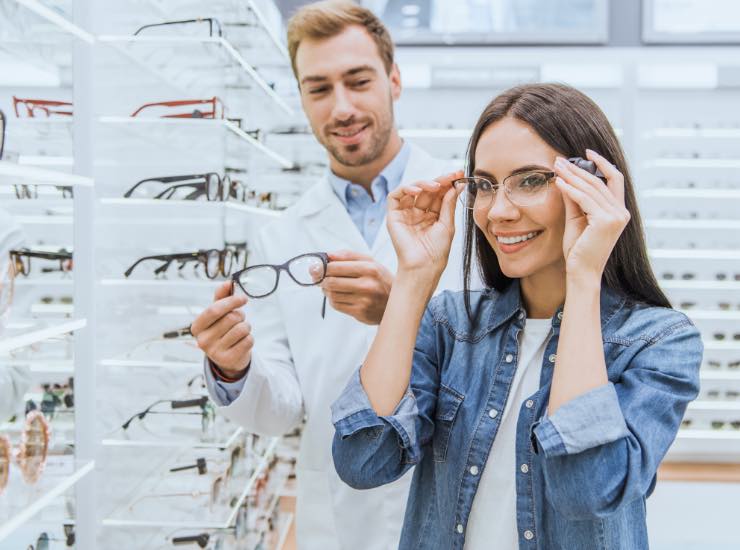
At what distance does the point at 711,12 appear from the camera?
560 centimetres

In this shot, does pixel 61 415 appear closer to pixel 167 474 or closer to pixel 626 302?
pixel 167 474

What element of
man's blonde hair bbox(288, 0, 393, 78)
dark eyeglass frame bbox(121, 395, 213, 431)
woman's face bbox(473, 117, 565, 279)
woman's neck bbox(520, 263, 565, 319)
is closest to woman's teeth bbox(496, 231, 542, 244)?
woman's face bbox(473, 117, 565, 279)

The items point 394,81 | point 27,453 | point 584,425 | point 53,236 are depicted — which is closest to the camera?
point 584,425

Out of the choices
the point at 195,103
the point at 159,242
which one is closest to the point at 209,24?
the point at 195,103

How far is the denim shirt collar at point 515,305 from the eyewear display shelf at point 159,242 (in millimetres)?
1302

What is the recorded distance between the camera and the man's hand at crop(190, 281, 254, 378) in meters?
1.49

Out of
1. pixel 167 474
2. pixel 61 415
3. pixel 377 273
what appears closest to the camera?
pixel 377 273

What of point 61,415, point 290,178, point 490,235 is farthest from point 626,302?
point 290,178

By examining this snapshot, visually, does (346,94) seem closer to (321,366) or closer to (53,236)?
(321,366)

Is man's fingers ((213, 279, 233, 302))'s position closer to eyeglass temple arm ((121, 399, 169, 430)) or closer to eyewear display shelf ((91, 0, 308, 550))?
eyewear display shelf ((91, 0, 308, 550))

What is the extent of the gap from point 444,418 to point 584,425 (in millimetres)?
358

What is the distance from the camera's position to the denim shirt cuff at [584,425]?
3.61 feet

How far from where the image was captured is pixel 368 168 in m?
2.11

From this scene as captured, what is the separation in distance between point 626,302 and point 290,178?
3206 mm
